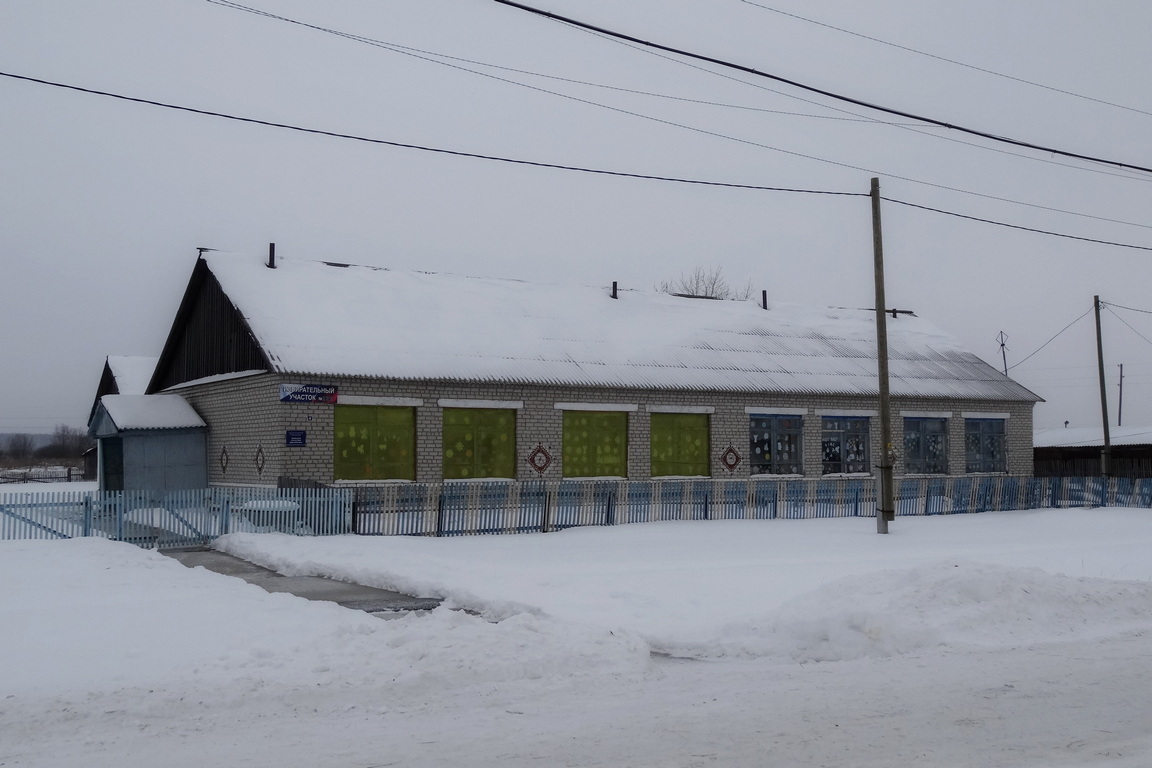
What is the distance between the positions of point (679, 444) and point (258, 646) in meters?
23.0

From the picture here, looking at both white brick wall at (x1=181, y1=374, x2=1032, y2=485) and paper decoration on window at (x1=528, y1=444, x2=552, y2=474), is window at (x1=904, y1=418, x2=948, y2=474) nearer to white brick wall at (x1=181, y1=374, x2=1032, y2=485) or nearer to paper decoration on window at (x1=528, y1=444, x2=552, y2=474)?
white brick wall at (x1=181, y1=374, x2=1032, y2=485)

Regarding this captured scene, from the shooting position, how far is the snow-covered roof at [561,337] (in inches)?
1094

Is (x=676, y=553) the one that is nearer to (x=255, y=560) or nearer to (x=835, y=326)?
(x=255, y=560)

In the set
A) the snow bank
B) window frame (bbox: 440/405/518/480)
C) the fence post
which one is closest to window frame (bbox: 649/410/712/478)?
window frame (bbox: 440/405/518/480)

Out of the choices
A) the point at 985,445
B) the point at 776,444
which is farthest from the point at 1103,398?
the point at 776,444

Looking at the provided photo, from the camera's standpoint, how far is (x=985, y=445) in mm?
37562

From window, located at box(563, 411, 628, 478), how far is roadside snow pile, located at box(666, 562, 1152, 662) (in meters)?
18.3

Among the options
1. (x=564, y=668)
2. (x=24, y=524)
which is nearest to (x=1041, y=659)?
(x=564, y=668)

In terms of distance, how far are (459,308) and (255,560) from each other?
611 inches

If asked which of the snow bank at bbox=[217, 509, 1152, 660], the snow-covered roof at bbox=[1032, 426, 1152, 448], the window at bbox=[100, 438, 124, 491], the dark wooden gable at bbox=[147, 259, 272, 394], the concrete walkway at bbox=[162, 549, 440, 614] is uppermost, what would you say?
the dark wooden gable at bbox=[147, 259, 272, 394]

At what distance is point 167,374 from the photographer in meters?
34.6

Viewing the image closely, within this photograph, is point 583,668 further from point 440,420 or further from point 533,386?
point 533,386

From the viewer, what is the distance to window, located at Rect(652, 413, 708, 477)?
31.2 metres

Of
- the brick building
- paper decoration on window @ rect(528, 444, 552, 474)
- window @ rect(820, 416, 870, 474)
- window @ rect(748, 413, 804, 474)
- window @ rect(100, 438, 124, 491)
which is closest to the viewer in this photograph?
the brick building
